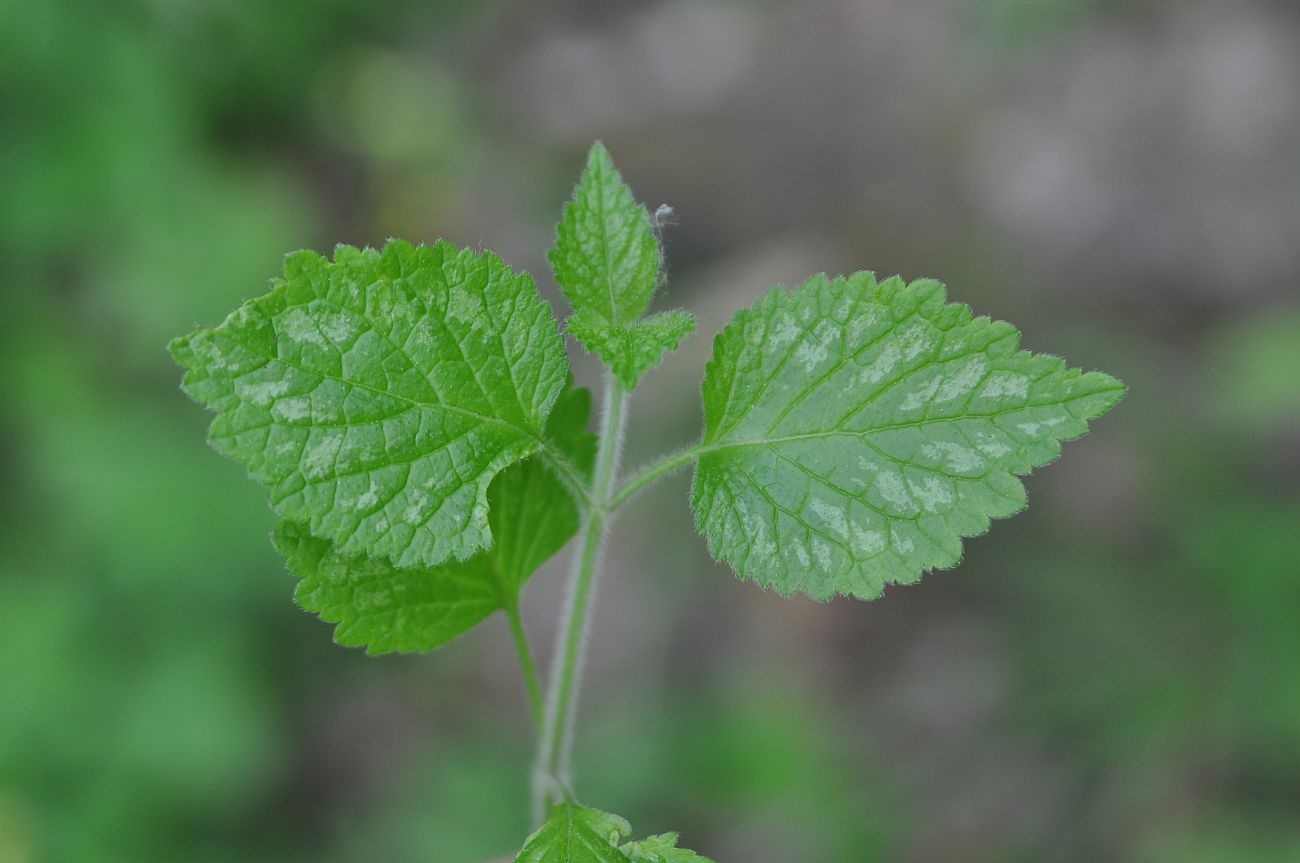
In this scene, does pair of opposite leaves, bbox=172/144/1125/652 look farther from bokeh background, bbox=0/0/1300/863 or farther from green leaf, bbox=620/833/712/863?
bokeh background, bbox=0/0/1300/863

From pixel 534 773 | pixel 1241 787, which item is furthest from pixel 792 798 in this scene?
pixel 534 773

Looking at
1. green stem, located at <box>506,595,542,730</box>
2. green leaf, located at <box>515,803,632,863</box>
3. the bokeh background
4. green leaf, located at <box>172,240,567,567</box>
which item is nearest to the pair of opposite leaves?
green leaf, located at <box>172,240,567,567</box>

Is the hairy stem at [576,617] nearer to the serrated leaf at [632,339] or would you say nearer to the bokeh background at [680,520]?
the serrated leaf at [632,339]

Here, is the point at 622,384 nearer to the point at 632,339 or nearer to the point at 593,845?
the point at 632,339

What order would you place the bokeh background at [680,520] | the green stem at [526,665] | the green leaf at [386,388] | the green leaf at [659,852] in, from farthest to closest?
the bokeh background at [680,520], the green stem at [526,665], the green leaf at [659,852], the green leaf at [386,388]

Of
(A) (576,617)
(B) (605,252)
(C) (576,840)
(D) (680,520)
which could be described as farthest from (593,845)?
(D) (680,520)

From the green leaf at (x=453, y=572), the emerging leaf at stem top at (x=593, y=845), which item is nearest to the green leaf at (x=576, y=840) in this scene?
the emerging leaf at stem top at (x=593, y=845)
